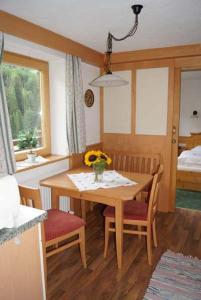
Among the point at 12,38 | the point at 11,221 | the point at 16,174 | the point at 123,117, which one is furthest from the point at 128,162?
the point at 11,221

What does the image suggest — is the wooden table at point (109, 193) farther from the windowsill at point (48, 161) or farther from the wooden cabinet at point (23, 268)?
the wooden cabinet at point (23, 268)

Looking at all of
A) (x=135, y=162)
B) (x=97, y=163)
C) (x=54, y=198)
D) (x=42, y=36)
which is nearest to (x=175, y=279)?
(x=97, y=163)

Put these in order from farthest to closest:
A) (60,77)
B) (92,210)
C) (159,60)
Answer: (92,210) < (159,60) < (60,77)

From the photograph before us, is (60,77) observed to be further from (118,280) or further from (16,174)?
(118,280)

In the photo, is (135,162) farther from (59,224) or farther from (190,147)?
(190,147)

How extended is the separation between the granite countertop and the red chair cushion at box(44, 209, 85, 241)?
62cm

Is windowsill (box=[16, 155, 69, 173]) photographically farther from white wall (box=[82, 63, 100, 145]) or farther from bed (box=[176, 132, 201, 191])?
bed (box=[176, 132, 201, 191])

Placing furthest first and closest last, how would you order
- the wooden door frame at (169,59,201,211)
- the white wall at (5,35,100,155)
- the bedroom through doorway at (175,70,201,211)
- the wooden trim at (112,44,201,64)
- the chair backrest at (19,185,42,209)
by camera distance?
the bedroom through doorway at (175,70,201,211), the wooden door frame at (169,59,201,211), the wooden trim at (112,44,201,64), the white wall at (5,35,100,155), the chair backrest at (19,185,42,209)

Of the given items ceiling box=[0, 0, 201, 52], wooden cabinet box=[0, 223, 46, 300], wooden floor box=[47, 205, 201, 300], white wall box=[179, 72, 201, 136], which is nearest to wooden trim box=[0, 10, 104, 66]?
ceiling box=[0, 0, 201, 52]

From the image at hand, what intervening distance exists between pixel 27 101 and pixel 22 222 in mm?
1901

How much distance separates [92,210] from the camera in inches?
147

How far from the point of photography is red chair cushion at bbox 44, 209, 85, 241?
6.91 ft

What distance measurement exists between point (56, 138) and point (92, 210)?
1.23 metres

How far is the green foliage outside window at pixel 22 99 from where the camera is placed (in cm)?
273
